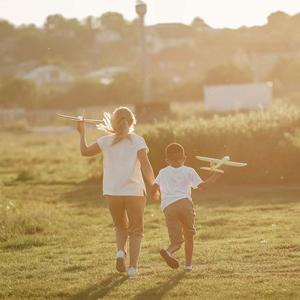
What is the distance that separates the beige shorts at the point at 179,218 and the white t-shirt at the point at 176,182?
0.06 m

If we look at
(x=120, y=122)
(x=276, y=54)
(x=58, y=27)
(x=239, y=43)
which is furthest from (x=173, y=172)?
(x=58, y=27)

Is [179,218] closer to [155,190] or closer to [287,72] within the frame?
[155,190]

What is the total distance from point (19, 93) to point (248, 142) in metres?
67.7

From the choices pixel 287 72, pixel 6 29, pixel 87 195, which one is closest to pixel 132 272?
pixel 87 195

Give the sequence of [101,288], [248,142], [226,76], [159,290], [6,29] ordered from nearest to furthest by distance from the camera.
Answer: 1. [159,290]
2. [101,288]
3. [248,142]
4. [226,76]
5. [6,29]

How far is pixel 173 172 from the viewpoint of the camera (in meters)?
9.75

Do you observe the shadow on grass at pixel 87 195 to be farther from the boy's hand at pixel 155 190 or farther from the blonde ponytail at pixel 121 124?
the blonde ponytail at pixel 121 124

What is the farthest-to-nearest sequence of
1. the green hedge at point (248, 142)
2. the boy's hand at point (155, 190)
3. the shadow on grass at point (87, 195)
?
1. the green hedge at point (248, 142)
2. the shadow on grass at point (87, 195)
3. the boy's hand at point (155, 190)

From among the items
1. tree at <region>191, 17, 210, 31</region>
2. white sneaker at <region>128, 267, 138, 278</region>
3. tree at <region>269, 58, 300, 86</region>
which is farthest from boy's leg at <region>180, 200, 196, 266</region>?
tree at <region>191, 17, 210, 31</region>

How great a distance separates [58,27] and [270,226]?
144445 mm

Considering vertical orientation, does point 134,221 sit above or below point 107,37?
below

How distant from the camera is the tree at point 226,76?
283ft

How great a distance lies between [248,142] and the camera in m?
23.8

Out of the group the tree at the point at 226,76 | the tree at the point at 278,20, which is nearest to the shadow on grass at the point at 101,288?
the tree at the point at 226,76
